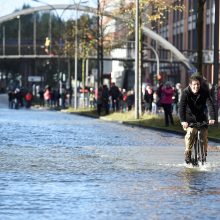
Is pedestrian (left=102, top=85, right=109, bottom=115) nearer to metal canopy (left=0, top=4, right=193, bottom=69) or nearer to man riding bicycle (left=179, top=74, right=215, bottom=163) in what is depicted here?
metal canopy (left=0, top=4, right=193, bottom=69)

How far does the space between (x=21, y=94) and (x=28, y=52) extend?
4494 cm

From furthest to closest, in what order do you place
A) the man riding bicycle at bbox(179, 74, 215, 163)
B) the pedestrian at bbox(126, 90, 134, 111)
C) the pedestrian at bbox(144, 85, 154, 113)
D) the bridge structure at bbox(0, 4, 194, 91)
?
the bridge structure at bbox(0, 4, 194, 91) → the pedestrian at bbox(126, 90, 134, 111) → the pedestrian at bbox(144, 85, 154, 113) → the man riding bicycle at bbox(179, 74, 215, 163)

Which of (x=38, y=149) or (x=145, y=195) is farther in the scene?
(x=38, y=149)

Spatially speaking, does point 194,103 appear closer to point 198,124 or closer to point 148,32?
point 198,124

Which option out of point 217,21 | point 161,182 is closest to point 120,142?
point 217,21

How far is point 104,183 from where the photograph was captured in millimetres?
14289

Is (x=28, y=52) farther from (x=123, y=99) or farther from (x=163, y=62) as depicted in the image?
(x=123, y=99)

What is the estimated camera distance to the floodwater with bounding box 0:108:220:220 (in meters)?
11.0

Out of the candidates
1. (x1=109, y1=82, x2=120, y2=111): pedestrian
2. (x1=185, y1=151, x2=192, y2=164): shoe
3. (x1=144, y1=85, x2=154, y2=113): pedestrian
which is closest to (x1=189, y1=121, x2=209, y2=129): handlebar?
(x1=185, y1=151, x2=192, y2=164): shoe

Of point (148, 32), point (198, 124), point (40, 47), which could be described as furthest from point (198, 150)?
point (40, 47)

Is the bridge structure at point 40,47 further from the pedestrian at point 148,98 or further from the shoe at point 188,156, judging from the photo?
the shoe at point 188,156

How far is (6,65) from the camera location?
163375mm

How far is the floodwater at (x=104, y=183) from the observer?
11.0 metres

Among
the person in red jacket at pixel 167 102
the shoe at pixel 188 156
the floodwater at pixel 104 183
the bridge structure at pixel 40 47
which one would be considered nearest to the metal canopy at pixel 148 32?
the bridge structure at pixel 40 47
